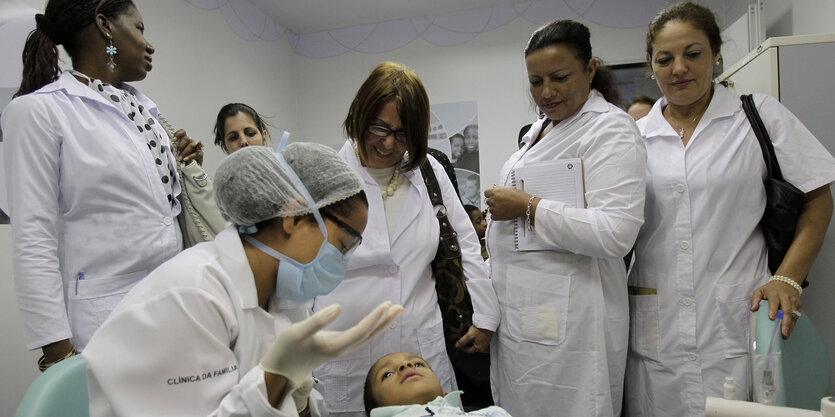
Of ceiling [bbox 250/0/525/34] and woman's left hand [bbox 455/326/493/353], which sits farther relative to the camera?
ceiling [bbox 250/0/525/34]

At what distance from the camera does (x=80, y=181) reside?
158 centimetres

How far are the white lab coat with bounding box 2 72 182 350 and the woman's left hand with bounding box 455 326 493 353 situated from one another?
1097 mm

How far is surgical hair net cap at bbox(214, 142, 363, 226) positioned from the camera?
3.67 ft

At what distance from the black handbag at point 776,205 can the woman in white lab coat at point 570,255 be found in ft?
1.29

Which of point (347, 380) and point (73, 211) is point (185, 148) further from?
point (347, 380)

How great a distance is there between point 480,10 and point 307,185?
4.51 m

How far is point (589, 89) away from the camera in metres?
1.81

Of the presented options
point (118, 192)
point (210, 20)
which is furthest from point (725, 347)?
point (210, 20)

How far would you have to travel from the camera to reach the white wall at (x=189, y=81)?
2588 millimetres

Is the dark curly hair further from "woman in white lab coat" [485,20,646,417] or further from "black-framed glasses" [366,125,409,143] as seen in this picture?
"black-framed glasses" [366,125,409,143]

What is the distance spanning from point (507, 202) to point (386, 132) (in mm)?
493

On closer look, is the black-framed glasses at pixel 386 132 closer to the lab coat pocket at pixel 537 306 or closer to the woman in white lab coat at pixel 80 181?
the lab coat pocket at pixel 537 306

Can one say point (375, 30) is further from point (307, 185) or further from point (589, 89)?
Result: point (307, 185)

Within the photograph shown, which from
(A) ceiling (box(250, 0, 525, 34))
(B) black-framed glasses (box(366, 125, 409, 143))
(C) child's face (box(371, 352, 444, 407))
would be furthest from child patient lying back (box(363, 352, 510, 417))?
(A) ceiling (box(250, 0, 525, 34))
